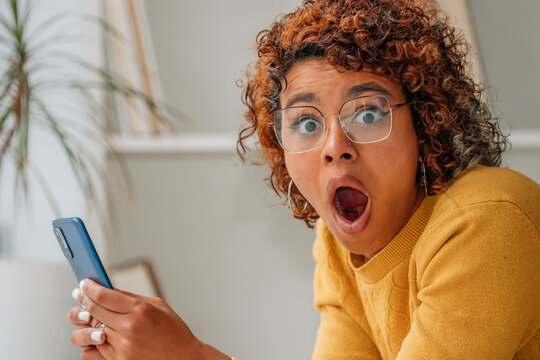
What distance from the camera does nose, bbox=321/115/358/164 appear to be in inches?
36.4

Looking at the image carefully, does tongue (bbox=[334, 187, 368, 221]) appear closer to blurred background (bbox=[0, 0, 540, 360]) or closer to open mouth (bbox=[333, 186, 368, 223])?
open mouth (bbox=[333, 186, 368, 223])

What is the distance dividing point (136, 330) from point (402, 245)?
0.46 metres

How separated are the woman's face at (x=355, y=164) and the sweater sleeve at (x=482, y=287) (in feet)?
0.37

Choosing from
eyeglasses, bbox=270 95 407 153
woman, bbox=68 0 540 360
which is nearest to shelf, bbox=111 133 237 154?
woman, bbox=68 0 540 360

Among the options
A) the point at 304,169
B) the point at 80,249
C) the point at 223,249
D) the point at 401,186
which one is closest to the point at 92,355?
the point at 80,249

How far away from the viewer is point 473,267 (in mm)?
844

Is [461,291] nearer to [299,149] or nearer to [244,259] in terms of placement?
[299,149]

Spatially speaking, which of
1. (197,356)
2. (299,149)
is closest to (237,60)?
(299,149)

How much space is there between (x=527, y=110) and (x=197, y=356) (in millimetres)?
1014

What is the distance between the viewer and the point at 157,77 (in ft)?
7.57

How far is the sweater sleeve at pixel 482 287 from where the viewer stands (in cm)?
83

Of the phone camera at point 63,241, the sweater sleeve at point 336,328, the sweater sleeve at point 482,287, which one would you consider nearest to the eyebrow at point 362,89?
the sweater sleeve at point 482,287

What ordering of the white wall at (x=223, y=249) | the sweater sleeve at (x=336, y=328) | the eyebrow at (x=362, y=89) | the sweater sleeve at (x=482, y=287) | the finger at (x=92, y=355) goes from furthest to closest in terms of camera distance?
the white wall at (x=223, y=249), the sweater sleeve at (x=336, y=328), the finger at (x=92, y=355), the eyebrow at (x=362, y=89), the sweater sleeve at (x=482, y=287)

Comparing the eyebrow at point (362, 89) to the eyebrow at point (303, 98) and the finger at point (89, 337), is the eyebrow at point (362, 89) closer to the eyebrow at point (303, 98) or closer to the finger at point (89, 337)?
the eyebrow at point (303, 98)
